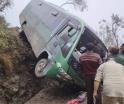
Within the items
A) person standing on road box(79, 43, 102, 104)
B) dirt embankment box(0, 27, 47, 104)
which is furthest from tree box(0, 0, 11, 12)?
person standing on road box(79, 43, 102, 104)

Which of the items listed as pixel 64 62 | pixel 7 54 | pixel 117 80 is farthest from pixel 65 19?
pixel 117 80

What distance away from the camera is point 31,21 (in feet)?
57.5

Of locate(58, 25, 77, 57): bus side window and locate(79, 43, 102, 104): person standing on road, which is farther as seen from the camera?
locate(58, 25, 77, 57): bus side window

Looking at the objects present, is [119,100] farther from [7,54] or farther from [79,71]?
[7,54]

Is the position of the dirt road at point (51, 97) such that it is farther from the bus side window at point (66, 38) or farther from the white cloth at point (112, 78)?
the white cloth at point (112, 78)

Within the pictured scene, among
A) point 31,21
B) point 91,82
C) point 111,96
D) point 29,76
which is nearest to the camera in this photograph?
point 111,96

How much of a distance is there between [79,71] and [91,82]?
1580mm

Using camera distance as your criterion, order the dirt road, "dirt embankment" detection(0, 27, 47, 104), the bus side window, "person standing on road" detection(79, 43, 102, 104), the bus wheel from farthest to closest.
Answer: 1. "dirt embankment" detection(0, 27, 47, 104)
2. the dirt road
3. the bus wheel
4. the bus side window
5. "person standing on road" detection(79, 43, 102, 104)

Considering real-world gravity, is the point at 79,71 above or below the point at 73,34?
below

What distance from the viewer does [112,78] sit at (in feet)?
27.0

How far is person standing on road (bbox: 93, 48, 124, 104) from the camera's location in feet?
26.6

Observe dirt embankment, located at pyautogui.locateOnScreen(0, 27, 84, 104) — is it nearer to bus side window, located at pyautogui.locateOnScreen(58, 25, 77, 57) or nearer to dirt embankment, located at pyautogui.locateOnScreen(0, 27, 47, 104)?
dirt embankment, located at pyautogui.locateOnScreen(0, 27, 47, 104)

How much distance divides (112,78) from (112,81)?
67mm

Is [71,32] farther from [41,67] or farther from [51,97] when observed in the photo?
[51,97]
